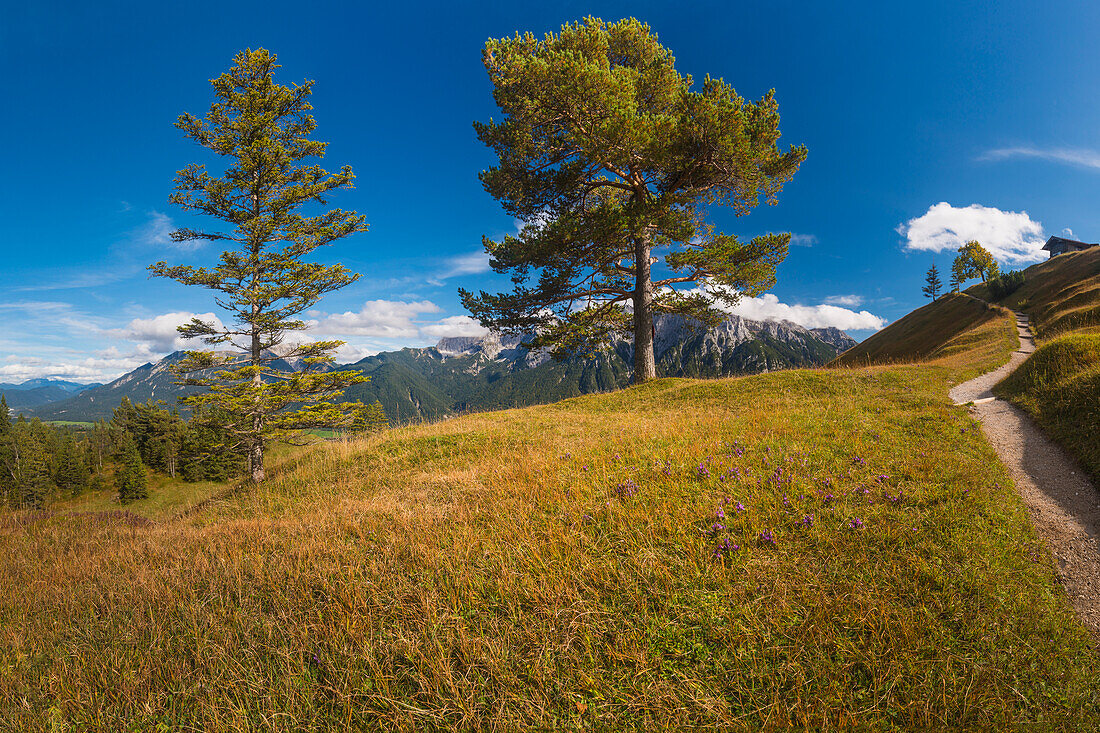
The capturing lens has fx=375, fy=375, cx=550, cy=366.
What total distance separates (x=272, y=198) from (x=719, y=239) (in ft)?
68.6

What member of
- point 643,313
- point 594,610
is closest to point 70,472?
point 643,313

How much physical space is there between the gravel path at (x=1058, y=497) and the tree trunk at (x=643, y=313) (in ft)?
35.5

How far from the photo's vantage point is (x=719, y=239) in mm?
16656

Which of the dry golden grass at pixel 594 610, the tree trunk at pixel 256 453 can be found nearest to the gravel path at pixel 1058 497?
the dry golden grass at pixel 594 610

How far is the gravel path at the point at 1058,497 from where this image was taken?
344cm

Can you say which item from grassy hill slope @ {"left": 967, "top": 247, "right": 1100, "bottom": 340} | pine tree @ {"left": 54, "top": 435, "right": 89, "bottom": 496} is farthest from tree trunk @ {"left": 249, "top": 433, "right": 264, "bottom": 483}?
pine tree @ {"left": 54, "top": 435, "right": 89, "bottom": 496}

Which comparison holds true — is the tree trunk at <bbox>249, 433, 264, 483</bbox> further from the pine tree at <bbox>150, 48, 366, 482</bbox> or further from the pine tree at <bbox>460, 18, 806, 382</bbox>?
the pine tree at <bbox>460, 18, 806, 382</bbox>

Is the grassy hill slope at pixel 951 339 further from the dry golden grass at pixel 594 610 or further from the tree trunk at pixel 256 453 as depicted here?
the tree trunk at pixel 256 453

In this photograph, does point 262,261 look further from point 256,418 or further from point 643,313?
point 643,313

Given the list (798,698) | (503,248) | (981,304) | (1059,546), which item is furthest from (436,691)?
(981,304)

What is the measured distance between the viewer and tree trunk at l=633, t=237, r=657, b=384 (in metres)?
17.8

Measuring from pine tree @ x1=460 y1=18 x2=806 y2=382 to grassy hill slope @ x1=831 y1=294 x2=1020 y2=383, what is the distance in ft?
31.1

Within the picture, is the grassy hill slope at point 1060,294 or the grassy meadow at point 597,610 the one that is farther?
the grassy hill slope at point 1060,294

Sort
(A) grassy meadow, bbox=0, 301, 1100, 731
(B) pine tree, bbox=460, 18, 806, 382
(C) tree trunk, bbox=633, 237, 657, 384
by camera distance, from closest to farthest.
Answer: (A) grassy meadow, bbox=0, 301, 1100, 731
(B) pine tree, bbox=460, 18, 806, 382
(C) tree trunk, bbox=633, 237, 657, 384
